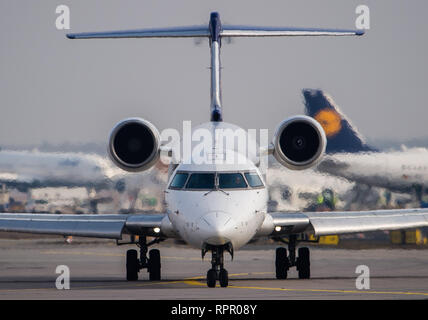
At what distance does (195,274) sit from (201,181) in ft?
22.8

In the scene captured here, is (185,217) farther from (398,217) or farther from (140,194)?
(140,194)

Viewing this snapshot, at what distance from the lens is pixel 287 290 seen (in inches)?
789

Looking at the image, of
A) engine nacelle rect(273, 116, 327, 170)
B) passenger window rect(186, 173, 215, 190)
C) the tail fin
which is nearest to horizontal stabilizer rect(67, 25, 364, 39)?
engine nacelle rect(273, 116, 327, 170)

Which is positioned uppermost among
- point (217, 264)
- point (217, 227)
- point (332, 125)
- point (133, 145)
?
point (332, 125)

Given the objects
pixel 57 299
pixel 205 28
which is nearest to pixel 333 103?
pixel 205 28

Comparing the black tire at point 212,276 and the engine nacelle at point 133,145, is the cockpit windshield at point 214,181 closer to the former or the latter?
the black tire at point 212,276

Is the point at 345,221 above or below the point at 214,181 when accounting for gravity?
below

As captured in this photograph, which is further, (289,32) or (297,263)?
(289,32)

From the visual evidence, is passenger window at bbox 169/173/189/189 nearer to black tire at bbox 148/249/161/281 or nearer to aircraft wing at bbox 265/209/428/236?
aircraft wing at bbox 265/209/428/236

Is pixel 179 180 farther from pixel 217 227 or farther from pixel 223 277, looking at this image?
pixel 223 277

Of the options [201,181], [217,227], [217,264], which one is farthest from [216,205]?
[217,264]

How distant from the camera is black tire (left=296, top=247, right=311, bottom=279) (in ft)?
82.6

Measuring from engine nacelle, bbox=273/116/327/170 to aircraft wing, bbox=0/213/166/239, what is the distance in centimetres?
358

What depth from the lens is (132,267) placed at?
2527cm
